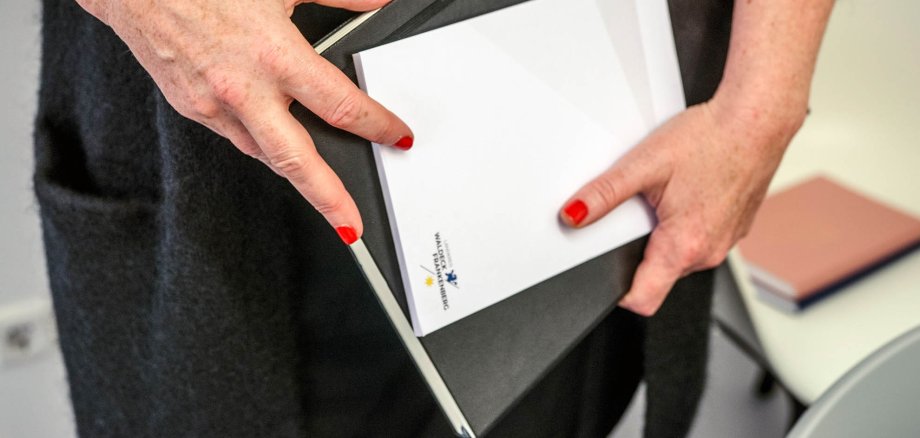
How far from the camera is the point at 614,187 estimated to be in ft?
1.67

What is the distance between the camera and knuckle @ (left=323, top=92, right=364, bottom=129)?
39 cm

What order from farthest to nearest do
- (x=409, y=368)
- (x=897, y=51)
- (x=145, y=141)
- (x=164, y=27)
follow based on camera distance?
(x=897, y=51) < (x=409, y=368) < (x=145, y=141) < (x=164, y=27)

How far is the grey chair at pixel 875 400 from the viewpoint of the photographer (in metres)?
0.45

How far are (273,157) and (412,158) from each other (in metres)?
0.08

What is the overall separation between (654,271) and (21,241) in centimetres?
74

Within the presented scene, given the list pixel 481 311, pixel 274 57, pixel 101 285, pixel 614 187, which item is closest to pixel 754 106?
pixel 614 187

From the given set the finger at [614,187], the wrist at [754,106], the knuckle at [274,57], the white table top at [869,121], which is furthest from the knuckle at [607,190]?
the white table top at [869,121]

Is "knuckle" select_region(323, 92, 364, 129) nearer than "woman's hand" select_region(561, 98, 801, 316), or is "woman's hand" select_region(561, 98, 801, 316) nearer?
"knuckle" select_region(323, 92, 364, 129)

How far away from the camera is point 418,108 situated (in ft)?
1.41

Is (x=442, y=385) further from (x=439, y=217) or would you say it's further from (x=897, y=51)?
(x=897, y=51)

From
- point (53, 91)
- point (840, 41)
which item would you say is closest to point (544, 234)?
point (53, 91)

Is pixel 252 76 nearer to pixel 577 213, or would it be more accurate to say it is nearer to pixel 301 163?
pixel 301 163

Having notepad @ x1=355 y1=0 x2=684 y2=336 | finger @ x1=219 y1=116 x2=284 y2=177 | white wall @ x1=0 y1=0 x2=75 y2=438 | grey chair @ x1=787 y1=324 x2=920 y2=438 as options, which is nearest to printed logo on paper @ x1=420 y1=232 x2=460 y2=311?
notepad @ x1=355 y1=0 x2=684 y2=336

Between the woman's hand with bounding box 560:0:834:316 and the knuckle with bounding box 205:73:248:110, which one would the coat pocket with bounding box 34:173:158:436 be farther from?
the woman's hand with bounding box 560:0:834:316
